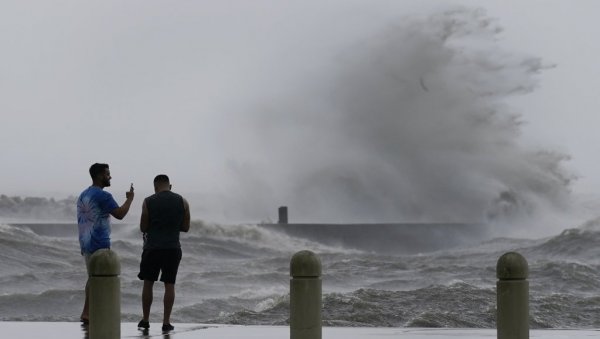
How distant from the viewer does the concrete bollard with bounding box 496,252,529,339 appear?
416 inches

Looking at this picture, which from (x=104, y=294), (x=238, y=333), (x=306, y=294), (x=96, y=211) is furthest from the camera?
(x=238, y=333)

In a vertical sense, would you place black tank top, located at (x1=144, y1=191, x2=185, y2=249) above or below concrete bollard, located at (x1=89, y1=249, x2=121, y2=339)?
above

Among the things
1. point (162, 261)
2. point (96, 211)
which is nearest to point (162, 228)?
point (162, 261)

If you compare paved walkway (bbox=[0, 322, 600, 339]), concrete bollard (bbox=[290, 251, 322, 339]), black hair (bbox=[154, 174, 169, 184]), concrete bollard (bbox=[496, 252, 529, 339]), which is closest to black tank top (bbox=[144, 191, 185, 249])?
black hair (bbox=[154, 174, 169, 184])

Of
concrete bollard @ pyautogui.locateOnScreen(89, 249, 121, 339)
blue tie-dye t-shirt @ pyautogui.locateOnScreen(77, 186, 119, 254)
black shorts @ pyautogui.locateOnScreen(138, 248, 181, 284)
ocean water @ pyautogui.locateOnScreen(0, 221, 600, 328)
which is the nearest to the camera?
concrete bollard @ pyautogui.locateOnScreen(89, 249, 121, 339)

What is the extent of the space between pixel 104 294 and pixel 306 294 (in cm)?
187

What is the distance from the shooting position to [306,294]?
10.5 metres

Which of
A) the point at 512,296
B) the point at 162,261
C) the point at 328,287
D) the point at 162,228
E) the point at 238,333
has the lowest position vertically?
the point at 328,287

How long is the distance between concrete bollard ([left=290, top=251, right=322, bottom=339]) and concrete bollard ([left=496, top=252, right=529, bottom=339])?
1.69m

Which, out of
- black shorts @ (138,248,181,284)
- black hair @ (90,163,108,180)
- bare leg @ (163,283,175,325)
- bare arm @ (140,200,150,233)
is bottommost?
bare leg @ (163,283,175,325)

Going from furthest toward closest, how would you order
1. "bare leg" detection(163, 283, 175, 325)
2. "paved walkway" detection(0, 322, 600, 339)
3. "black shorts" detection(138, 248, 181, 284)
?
"paved walkway" detection(0, 322, 600, 339) < "bare leg" detection(163, 283, 175, 325) < "black shorts" detection(138, 248, 181, 284)

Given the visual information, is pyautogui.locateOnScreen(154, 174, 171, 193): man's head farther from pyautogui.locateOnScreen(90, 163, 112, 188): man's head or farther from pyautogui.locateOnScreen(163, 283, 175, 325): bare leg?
pyautogui.locateOnScreen(163, 283, 175, 325): bare leg

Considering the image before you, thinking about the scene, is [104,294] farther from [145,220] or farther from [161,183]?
[161,183]

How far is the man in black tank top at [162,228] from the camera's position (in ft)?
40.6
